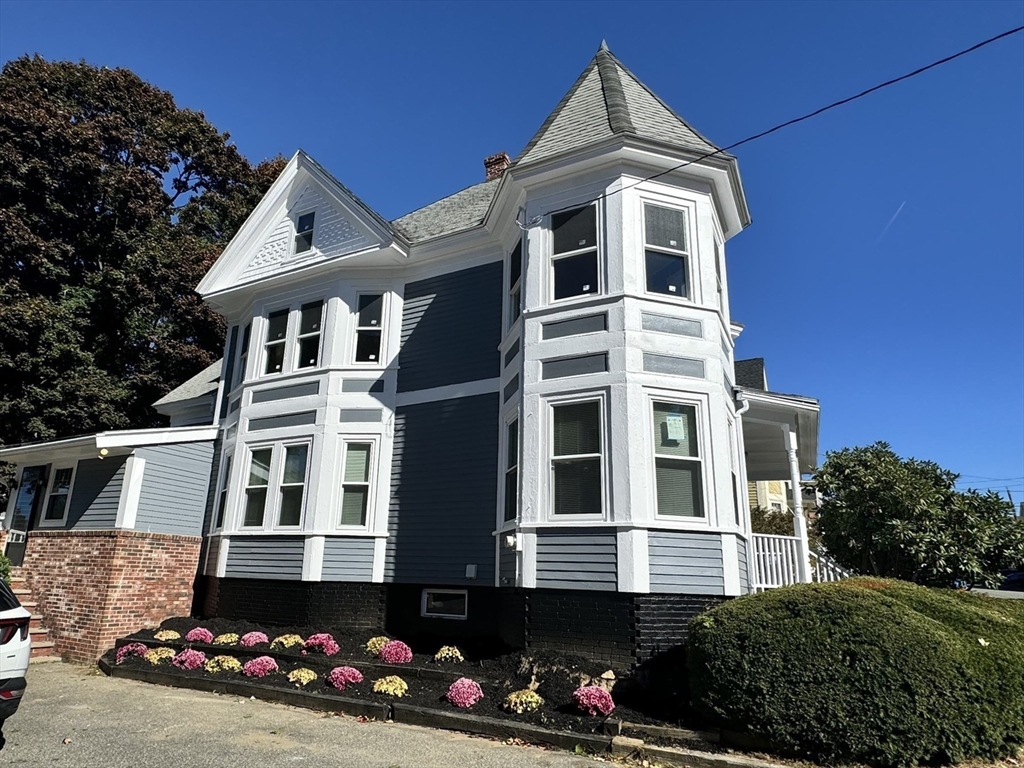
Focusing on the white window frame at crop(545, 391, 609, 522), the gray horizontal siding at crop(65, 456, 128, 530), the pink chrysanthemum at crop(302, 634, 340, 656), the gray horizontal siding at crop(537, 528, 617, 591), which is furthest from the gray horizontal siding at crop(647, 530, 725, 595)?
the gray horizontal siding at crop(65, 456, 128, 530)

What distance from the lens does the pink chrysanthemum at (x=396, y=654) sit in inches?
351

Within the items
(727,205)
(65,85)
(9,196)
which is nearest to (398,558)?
(727,205)

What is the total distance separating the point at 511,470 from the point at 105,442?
7.80 metres

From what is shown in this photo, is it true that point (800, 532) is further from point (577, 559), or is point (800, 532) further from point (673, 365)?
point (577, 559)

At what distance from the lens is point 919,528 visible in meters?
13.6

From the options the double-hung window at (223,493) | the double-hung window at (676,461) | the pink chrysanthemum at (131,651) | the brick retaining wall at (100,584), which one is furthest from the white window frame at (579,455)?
the brick retaining wall at (100,584)

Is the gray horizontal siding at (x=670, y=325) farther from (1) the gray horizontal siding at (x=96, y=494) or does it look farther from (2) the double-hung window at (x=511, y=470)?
(1) the gray horizontal siding at (x=96, y=494)

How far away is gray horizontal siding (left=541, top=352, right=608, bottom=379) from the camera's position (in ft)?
29.5

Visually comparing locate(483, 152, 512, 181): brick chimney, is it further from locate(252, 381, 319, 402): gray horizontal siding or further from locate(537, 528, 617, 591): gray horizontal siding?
locate(537, 528, 617, 591): gray horizontal siding

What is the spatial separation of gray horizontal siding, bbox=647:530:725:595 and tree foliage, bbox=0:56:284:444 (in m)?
19.5

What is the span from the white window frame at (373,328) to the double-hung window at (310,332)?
686 mm

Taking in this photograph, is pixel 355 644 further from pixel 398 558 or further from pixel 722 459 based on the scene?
pixel 722 459

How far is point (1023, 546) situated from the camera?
1395cm

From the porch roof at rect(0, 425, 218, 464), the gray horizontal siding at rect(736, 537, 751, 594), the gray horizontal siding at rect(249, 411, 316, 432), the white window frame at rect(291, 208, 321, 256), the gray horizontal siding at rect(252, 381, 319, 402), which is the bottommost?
the gray horizontal siding at rect(736, 537, 751, 594)
